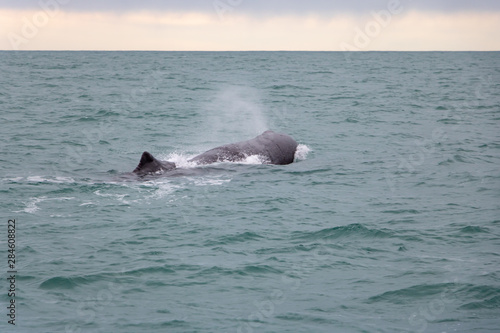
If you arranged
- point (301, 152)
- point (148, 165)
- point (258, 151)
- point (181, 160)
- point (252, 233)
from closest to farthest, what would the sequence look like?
point (252, 233), point (148, 165), point (181, 160), point (258, 151), point (301, 152)

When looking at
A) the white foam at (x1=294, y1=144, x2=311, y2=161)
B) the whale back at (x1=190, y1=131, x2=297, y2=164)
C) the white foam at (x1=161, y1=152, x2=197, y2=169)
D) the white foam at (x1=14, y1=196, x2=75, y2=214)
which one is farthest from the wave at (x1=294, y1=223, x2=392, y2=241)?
the white foam at (x1=294, y1=144, x2=311, y2=161)

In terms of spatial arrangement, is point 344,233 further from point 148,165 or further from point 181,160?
point 181,160

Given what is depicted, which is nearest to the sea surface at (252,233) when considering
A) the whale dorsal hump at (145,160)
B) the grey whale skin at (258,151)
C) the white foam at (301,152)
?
the white foam at (301,152)

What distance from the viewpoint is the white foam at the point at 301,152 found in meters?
28.5

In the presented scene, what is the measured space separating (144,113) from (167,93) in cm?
1769

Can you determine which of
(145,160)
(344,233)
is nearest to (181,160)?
(145,160)

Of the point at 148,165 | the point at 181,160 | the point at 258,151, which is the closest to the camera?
the point at 148,165

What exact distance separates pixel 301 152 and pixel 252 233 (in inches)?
516

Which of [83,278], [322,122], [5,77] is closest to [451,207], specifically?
[83,278]

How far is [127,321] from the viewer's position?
11.7 metres

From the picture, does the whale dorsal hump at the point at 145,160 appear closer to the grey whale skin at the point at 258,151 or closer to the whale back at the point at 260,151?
the grey whale skin at the point at 258,151

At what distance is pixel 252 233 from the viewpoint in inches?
669

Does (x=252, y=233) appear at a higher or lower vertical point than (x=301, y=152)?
lower

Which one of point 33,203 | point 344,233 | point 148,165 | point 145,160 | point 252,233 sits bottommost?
point 344,233
